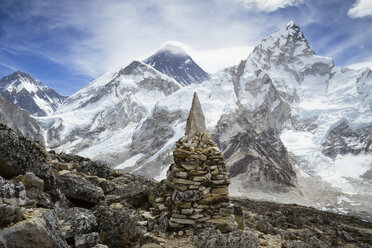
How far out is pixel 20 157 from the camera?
5727 millimetres

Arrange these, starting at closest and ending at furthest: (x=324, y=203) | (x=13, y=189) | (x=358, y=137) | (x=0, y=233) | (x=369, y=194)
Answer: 1. (x=0, y=233)
2. (x=13, y=189)
3. (x=324, y=203)
4. (x=369, y=194)
5. (x=358, y=137)

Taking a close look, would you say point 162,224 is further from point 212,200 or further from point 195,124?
point 195,124

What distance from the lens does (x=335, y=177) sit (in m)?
159

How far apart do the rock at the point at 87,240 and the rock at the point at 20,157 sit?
91.2 inches

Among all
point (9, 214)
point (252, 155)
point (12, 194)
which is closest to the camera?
point (9, 214)

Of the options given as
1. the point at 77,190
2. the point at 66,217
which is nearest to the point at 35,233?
the point at 66,217

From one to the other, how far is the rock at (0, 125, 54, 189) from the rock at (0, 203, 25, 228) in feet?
7.57

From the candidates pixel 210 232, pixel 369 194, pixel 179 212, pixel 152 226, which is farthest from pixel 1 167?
pixel 369 194

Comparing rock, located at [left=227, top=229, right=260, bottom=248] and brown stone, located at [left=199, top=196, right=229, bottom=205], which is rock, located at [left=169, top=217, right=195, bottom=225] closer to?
brown stone, located at [left=199, top=196, right=229, bottom=205]

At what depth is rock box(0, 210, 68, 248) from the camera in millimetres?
3338

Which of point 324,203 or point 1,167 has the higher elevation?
point 1,167

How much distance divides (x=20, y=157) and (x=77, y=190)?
2.09 meters

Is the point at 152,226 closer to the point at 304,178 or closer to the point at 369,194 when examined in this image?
the point at 369,194

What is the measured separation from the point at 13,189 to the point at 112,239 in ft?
6.75
